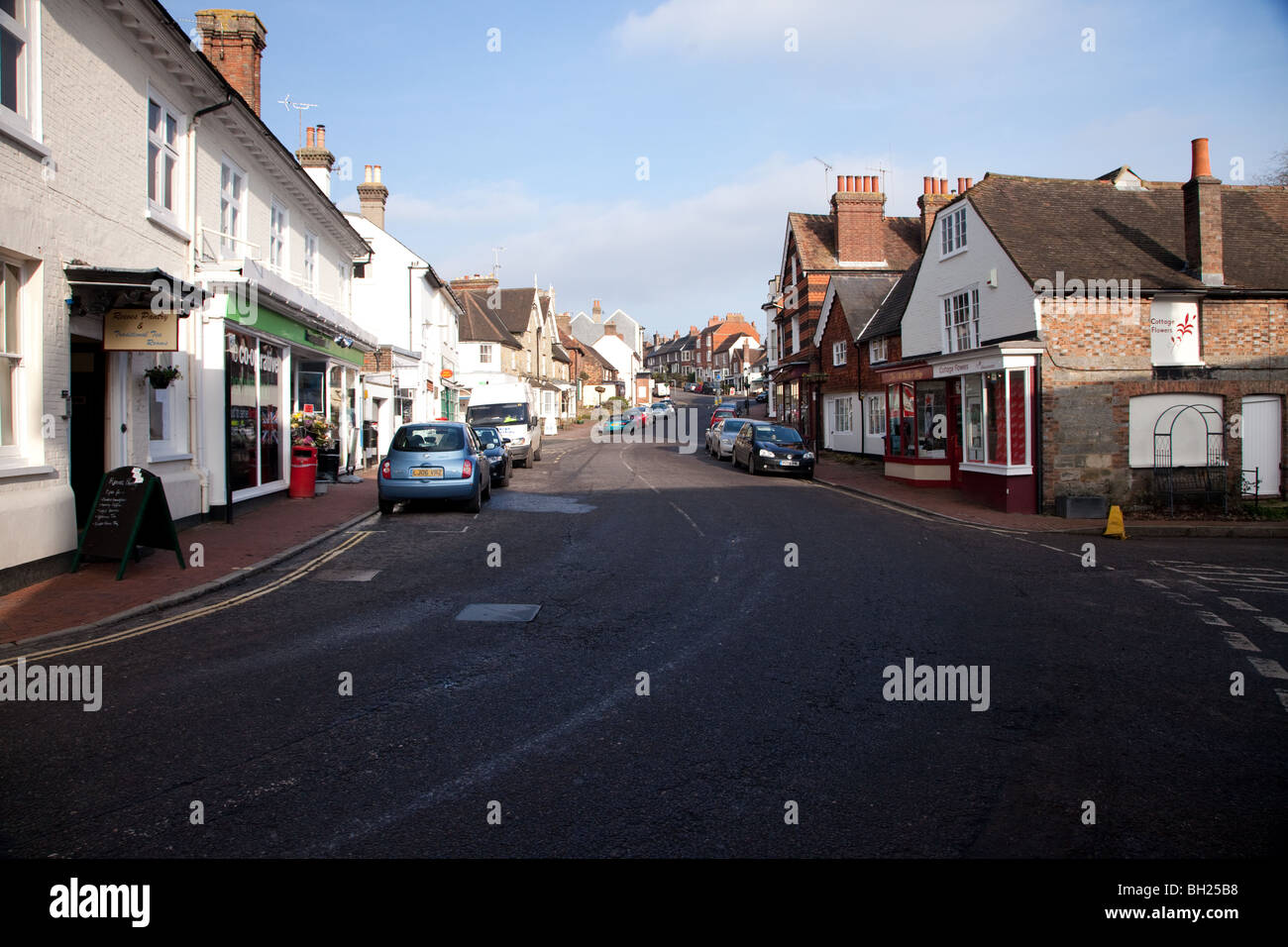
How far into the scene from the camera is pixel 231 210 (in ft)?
50.5

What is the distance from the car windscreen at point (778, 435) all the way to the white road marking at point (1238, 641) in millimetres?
18119

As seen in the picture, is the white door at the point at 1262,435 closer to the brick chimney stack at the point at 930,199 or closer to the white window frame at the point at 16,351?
the brick chimney stack at the point at 930,199

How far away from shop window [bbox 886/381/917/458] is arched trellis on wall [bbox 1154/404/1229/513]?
19.9 feet

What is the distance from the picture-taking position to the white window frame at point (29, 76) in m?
8.75

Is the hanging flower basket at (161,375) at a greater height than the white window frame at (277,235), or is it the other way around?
the white window frame at (277,235)

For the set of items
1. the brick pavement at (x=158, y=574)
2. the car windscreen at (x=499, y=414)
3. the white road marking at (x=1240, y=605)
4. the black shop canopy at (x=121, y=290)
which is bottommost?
the white road marking at (x=1240, y=605)

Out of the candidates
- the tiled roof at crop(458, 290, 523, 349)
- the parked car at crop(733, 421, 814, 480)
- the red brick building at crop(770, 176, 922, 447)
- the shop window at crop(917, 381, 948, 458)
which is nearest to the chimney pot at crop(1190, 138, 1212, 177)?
the shop window at crop(917, 381, 948, 458)

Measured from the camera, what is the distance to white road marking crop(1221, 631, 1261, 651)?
719 cm

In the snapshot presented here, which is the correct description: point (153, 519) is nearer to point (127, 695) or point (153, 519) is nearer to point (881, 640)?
point (127, 695)

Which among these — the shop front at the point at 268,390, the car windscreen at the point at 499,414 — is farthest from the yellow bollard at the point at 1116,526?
the car windscreen at the point at 499,414

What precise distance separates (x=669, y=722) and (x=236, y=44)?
18.6 meters

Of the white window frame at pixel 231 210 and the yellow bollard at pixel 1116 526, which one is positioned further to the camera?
the white window frame at pixel 231 210
